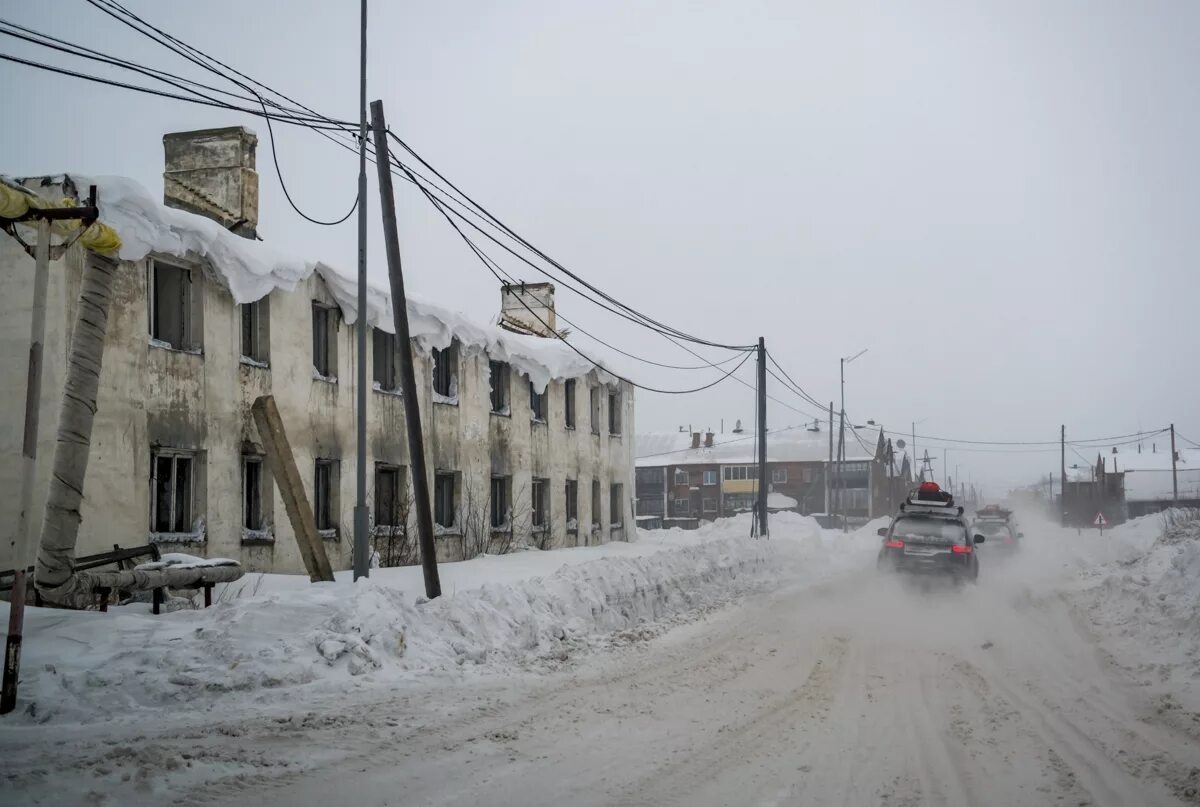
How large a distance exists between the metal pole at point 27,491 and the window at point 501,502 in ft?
61.6

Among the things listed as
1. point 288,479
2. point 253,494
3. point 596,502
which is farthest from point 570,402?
point 288,479

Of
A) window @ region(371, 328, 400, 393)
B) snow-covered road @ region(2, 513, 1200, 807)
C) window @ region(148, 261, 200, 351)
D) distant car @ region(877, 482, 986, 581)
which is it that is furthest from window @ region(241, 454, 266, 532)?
distant car @ region(877, 482, 986, 581)

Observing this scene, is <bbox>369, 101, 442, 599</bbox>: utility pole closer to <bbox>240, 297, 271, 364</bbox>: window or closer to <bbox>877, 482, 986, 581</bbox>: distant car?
<bbox>240, 297, 271, 364</bbox>: window

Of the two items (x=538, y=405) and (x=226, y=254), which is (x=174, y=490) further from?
(x=538, y=405)

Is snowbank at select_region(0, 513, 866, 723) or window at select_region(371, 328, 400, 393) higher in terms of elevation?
window at select_region(371, 328, 400, 393)

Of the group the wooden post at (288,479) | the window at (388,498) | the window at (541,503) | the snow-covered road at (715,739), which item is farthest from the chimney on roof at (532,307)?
the snow-covered road at (715,739)

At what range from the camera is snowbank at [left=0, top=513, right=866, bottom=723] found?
7.51 metres

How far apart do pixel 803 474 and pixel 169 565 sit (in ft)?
247

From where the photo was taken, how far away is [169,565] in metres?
11.4

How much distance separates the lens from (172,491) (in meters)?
15.5

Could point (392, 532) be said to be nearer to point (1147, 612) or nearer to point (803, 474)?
point (1147, 612)

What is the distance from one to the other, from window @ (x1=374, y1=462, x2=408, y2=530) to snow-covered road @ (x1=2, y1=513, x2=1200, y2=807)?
11.0 metres

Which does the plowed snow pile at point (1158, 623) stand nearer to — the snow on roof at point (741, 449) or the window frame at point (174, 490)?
the window frame at point (174, 490)

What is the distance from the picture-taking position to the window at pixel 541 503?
92.9 ft
